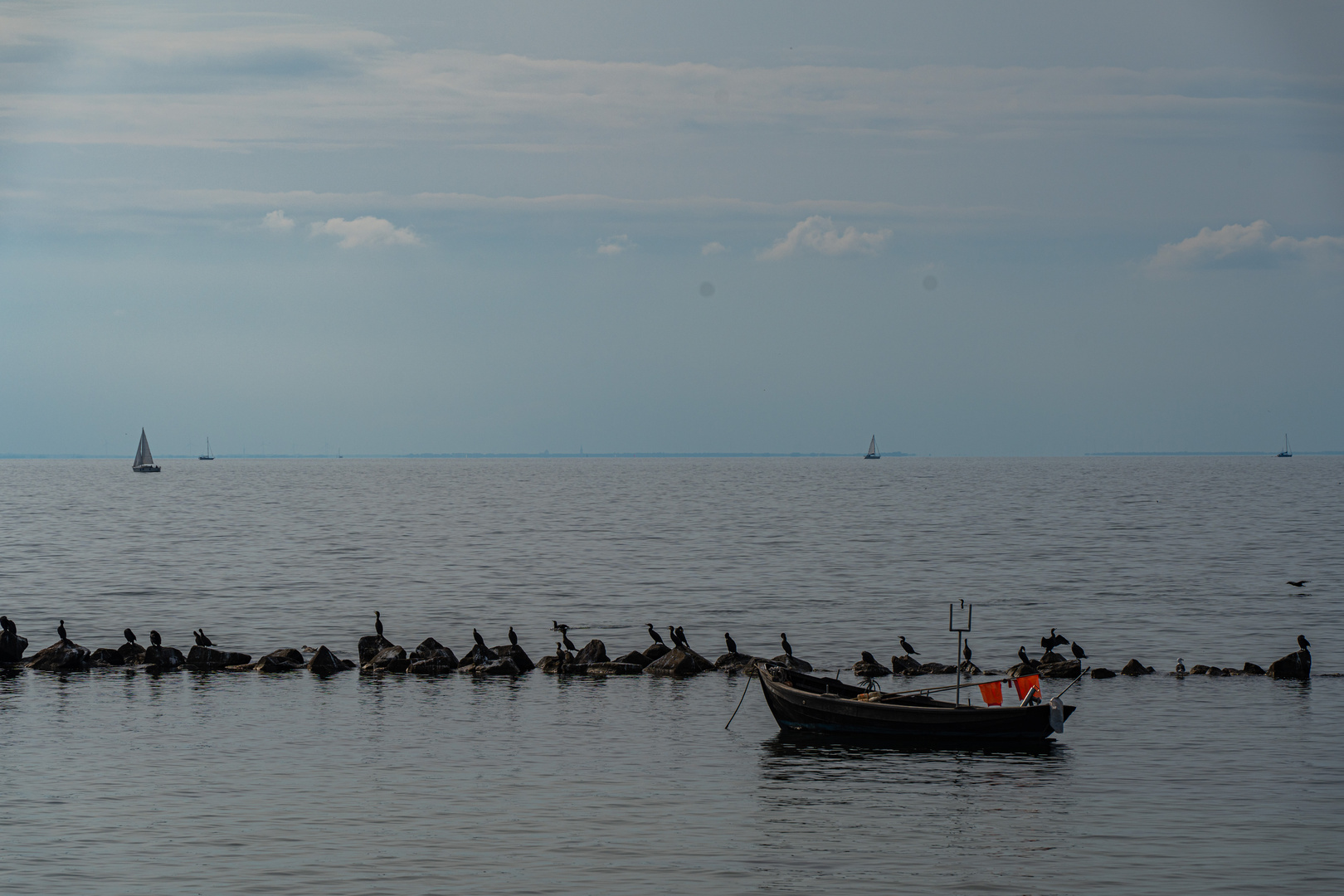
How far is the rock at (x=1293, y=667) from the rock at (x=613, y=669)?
2173 centimetres

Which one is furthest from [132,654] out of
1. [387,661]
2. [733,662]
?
[733,662]

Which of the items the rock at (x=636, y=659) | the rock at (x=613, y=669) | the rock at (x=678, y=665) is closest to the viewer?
the rock at (x=678, y=665)

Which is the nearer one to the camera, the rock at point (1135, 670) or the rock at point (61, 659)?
the rock at point (1135, 670)

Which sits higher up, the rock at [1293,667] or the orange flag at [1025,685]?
the orange flag at [1025,685]

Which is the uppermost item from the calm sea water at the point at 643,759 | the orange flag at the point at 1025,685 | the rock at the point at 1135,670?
the orange flag at the point at 1025,685

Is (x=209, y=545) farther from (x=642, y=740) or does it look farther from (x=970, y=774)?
(x=970, y=774)

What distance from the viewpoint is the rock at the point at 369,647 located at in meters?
45.8

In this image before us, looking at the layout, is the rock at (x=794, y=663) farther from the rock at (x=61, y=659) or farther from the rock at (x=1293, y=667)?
the rock at (x=61, y=659)

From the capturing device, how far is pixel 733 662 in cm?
4519

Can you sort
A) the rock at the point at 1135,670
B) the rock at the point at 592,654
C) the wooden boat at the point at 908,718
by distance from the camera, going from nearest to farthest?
the wooden boat at the point at 908,718 < the rock at the point at 1135,670 < the rock at the point at 592,654

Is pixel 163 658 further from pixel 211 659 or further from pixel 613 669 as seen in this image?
pixel 613 669

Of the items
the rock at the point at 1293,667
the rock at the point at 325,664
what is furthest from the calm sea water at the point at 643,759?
→ the rock at the point at 1293,667

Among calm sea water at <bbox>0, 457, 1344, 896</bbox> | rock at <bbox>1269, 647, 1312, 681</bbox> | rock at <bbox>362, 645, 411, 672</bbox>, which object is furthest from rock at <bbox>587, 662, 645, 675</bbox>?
rock at <bbox>1269, 647, 1312, 681</bbox>

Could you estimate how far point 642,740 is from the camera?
33.5 metres
